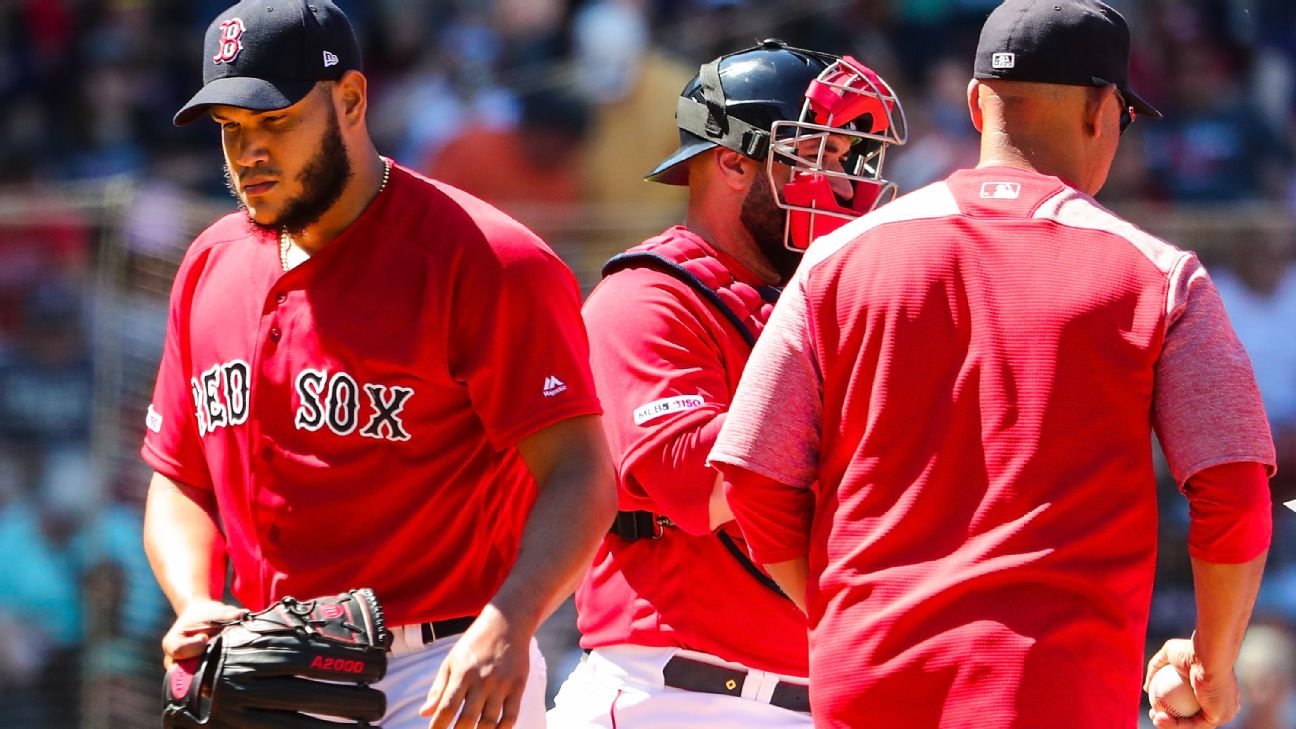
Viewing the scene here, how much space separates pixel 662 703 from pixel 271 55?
149 centimetres

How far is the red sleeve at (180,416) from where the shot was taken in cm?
353

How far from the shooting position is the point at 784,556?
116 inches

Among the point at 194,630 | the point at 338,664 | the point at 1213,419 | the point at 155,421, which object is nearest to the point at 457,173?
the point at 155,421

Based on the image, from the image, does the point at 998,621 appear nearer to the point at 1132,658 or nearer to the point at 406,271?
the point at 1132,658

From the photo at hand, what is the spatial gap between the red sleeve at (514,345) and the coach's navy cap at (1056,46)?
886 mm

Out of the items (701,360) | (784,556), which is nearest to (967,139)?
(701,360)

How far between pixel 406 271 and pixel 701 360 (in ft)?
2.15

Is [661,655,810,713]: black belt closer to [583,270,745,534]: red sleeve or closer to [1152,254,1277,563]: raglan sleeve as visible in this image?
[583,270,745,534]: red sleeve

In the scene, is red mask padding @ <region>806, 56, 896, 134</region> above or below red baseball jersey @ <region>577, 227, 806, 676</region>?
above

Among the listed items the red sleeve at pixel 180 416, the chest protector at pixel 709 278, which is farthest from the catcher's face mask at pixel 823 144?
the red sleeve at pixel 180 416

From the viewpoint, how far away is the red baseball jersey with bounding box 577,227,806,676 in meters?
3.45

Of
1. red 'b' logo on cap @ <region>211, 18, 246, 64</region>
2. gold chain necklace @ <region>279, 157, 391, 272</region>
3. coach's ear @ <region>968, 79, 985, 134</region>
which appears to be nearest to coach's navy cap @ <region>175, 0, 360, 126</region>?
red 'b' logo on cap @ <region>211, 18, 246, 64</region>

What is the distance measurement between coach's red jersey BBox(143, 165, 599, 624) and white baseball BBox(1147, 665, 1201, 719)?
1090 mm

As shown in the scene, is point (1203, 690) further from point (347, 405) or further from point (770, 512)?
point (347, 405)
